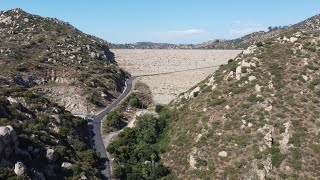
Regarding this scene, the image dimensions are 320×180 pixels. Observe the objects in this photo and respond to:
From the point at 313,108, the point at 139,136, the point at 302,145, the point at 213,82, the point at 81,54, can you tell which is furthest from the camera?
the point at 81,54

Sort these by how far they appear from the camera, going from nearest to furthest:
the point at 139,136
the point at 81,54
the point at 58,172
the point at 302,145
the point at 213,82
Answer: the point at 58,172, the point at 302,145, the point at 139,136, the point at 213,82, the point at 81,54

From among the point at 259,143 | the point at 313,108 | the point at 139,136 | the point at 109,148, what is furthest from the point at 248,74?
the point at 109,148

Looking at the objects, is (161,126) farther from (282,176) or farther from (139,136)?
(282,176)

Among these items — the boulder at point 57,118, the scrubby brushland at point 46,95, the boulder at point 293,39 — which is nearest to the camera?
the scrubby brushland at point 46,95

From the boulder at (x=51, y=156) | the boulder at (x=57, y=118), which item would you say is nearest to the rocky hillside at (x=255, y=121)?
the boulder at (x=51, y=156)

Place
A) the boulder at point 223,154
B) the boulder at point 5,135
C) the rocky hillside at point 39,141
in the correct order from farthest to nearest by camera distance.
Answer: the boulder at point 223,154 < the rocky hillside at point 39,141 < the boulder at point 5,135

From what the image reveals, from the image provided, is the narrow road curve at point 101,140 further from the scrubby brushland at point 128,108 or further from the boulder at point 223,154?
the boulder at point 223,154

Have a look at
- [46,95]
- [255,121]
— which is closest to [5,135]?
[255,121]

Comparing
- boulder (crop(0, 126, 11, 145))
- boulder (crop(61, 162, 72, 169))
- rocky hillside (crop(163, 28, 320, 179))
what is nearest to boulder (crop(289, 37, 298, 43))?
rocky hillside (crop(163, 28, 320, 179))
